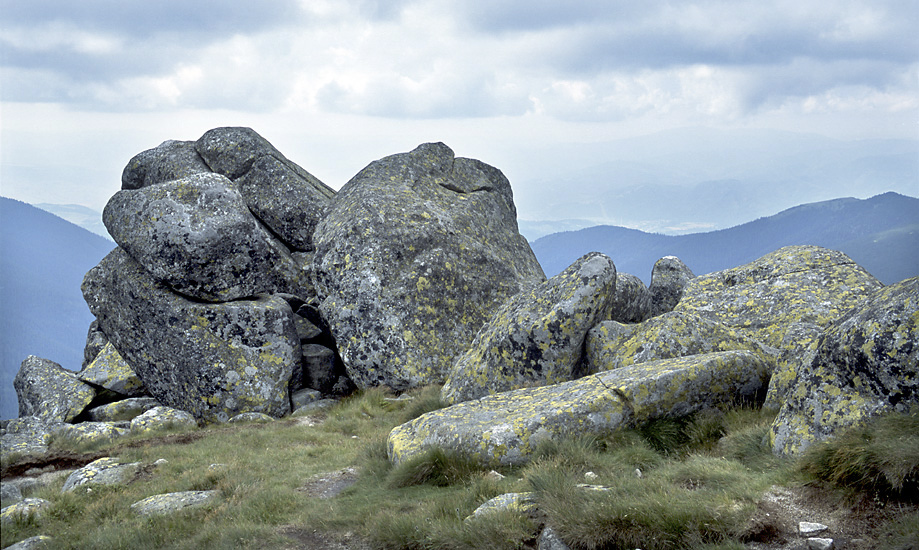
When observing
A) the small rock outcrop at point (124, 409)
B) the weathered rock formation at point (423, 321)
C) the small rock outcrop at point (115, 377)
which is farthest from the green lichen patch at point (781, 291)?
the small rock outcrop at point (115, 377)

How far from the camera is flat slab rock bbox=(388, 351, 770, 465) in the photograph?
9602mm

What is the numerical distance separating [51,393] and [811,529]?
22988mm

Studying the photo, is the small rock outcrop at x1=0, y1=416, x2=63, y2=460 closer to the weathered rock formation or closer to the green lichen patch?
the weathered rock formation

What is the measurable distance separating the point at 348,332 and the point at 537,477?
40.8 feet

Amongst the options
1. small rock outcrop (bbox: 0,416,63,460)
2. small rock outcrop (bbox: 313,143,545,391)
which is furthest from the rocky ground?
small rock outcrop (bbox: 313,143,545,391)

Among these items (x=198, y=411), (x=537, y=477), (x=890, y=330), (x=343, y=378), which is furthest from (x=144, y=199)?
(x=890, y=330)

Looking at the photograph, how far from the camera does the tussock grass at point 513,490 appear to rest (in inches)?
247

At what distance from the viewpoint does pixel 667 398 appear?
32.5 ft

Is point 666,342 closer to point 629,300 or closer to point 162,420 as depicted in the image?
point 629,300

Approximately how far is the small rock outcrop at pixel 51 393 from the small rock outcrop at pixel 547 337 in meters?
13.9

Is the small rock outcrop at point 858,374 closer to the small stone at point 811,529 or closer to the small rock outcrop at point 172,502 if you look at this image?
the small stone at point 811,529

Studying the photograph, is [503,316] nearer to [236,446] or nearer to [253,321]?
[236,446]

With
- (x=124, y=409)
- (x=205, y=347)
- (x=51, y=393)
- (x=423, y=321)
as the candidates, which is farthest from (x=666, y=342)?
(x=51, y=393)

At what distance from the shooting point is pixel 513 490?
793 cm
